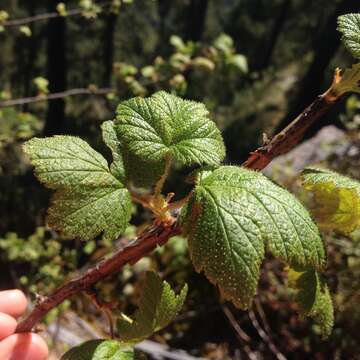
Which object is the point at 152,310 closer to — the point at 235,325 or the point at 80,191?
the point at 80,191

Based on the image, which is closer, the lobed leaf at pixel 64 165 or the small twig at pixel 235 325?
the lobed leaf at pixel 64 165

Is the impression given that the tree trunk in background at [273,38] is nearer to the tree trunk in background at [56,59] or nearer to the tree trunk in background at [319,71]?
the tree trunk in background at [319,71]

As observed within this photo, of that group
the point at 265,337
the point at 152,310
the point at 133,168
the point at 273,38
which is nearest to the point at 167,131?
the point at 133,168

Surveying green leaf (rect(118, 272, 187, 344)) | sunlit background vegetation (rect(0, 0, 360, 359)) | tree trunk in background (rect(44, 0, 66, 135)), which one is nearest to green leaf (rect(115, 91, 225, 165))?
green leaf (rect(118, 272, 187, 344))

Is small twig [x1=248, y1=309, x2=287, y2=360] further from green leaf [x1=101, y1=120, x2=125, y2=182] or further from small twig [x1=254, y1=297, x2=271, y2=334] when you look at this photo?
green leaf [x1=101, y1=120, x2=125, y2=182]

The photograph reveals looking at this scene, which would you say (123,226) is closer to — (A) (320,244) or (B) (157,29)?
(A) (320,244)

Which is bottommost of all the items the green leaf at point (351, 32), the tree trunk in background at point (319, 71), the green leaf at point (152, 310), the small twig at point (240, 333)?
the small twig at point (240, 333)

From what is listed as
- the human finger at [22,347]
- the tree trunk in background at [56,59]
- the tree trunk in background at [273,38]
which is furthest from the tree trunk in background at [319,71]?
the human finger at [22,347]
